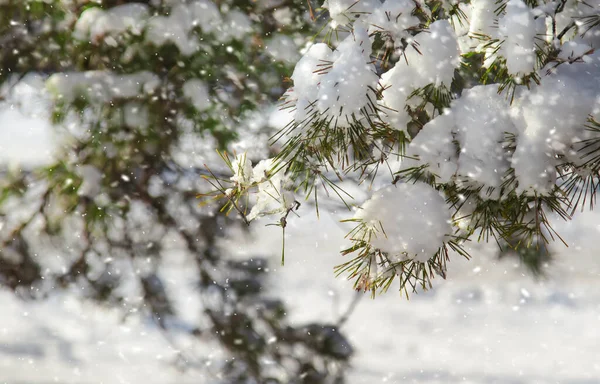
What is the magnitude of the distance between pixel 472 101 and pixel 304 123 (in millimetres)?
394

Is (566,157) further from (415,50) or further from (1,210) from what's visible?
(1,210)

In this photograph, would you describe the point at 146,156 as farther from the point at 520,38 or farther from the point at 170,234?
the point at 520,38

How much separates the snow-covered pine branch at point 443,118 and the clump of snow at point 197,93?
175 cm

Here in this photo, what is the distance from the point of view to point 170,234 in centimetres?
358

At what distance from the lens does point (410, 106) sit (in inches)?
48.2

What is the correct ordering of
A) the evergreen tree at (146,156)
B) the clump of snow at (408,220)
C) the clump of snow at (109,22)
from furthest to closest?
the evergreen tree at (146,156)
the clump of snow at (109,22)
the clump of snow at (408,220)

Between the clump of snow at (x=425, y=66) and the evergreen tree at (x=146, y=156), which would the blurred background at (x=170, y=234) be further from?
the clump of snow at (x=425, y=66)

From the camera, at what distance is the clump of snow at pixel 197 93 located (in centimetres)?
293

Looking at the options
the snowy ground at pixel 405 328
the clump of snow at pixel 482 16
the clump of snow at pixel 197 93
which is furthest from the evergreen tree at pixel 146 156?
the clump of snow at pixel 482 16

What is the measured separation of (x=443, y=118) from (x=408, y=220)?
0.25m

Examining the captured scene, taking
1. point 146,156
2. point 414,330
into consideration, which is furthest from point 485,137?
point 414,330

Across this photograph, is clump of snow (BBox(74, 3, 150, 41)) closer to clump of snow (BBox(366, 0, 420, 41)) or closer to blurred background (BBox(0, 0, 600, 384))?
blurred background (BBox(0, 0, 600, 384))

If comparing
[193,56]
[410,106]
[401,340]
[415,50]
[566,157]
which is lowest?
[401,340]

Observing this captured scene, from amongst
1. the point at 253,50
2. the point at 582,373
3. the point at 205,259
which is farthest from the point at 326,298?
the point at 253,50
